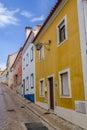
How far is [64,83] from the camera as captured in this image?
1141 cm

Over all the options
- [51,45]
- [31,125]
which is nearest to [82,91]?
[31,125]

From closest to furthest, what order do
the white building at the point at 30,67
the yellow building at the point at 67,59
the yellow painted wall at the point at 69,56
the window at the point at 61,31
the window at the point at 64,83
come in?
the yellow building at the point at 67,59 < the yellow painted wall at the point at 69,56 < the window at the point at 64,83 < the window at the point at 61,31 < the white building at the point at 30,67

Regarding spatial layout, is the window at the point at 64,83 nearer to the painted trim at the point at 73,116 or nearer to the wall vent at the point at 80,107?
the painted trim at the point at 73,116

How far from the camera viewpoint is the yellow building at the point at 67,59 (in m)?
9.03

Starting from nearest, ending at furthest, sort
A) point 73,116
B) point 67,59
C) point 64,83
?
point 73,116 → point 67,59 → point 64,83

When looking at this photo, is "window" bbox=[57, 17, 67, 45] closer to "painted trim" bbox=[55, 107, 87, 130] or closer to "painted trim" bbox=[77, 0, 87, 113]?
"painted trim" bbox=[77, 0, 87, 113]

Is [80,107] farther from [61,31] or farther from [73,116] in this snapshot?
[61,31]

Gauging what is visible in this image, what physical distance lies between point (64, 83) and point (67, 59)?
145cm

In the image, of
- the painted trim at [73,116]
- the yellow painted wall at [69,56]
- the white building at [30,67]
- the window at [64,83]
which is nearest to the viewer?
the painted trim at [73,116]

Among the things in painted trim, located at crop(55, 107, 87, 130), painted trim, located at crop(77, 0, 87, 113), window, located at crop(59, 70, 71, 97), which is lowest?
painted trim, located at crop(55, 107, 87, 130)

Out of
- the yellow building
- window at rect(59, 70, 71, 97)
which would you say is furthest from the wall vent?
window at rect(59, 70, 71, 97)

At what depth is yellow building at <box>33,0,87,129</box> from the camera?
903 centimetres

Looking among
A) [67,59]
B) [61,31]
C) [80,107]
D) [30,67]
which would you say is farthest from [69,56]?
[30,67]

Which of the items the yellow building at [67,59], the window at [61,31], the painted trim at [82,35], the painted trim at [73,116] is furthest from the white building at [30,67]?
the painted trim at [82,35]
